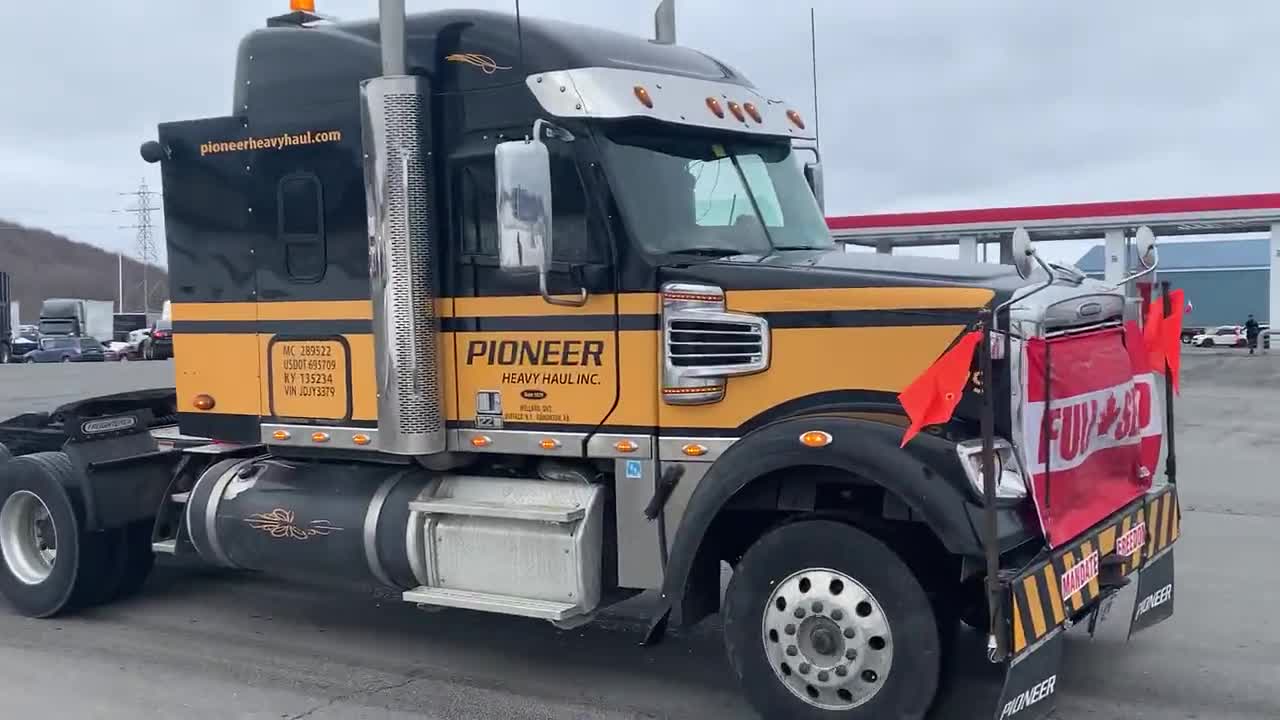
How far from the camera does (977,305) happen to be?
4.86 m

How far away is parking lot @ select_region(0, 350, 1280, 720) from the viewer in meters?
5.64

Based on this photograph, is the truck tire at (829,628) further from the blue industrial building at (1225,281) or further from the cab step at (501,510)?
the blue industrial building at (1225,281)

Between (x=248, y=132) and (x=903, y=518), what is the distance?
4.16m

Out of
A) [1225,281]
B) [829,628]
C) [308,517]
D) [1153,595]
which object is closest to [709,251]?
[829,628]

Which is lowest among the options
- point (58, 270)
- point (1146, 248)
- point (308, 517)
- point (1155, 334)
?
point (308, 517)

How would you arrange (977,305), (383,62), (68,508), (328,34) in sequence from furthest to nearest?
(68,508) < (328,34) < (383,62) < (977,305)

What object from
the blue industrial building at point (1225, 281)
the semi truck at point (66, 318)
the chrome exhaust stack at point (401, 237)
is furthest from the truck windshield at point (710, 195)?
the blue industrial building at point (1225, 281)

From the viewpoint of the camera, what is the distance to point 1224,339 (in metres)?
43.3

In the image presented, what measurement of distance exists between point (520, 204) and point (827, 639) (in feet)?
7.15

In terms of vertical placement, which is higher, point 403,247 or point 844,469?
point 403,247

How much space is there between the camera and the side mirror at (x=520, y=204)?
5.13 meters

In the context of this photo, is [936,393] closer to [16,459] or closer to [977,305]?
[977,305]

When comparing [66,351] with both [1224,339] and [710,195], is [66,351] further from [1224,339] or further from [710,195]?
[710,195]

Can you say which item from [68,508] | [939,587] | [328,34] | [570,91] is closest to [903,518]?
[939,587]
